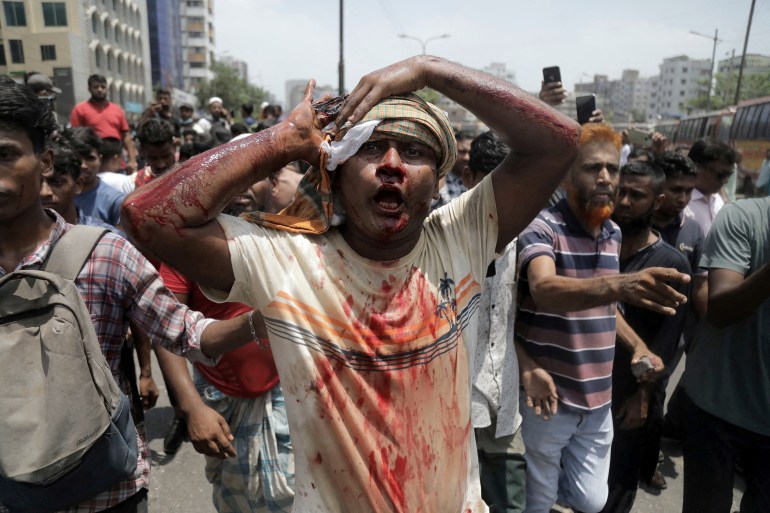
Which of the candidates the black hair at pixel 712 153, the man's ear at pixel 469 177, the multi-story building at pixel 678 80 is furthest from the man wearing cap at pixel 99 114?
the multi-story building at pixel 678 80

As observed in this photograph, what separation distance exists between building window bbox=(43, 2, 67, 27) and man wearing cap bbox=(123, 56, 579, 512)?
46.6 m

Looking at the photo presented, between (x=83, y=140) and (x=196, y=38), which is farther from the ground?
(x=196, y=38)

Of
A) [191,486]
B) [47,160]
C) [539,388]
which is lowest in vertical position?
[191,486]

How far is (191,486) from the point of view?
3.85m

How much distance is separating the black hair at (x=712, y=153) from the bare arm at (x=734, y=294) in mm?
3192

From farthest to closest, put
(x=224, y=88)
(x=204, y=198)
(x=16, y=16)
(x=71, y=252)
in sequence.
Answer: (x=224, y=88), (x=16, y=16), (x=71, y=252), (x=204, y=198)

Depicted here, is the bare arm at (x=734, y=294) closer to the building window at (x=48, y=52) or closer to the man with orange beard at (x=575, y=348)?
the man with orange beard at (x=575, y=348)

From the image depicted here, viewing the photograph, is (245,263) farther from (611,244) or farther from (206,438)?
(611,244)

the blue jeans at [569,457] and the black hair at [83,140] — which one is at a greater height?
the black hair at [83,140]

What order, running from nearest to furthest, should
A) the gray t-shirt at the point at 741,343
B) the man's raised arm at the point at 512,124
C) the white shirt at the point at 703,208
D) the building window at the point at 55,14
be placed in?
the man's raised arm at the point at 512,124, the gray t-shirt at the point at 741,343, the white shirt at the point at 703,208, the building window at the point at 55,14

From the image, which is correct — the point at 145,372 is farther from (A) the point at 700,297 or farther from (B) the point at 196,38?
(B) the point at 196,38

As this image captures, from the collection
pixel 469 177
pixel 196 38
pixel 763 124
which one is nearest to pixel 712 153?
pixel 469 177

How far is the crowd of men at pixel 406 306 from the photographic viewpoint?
1.50 metres

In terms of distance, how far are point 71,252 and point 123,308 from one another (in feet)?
0.88
